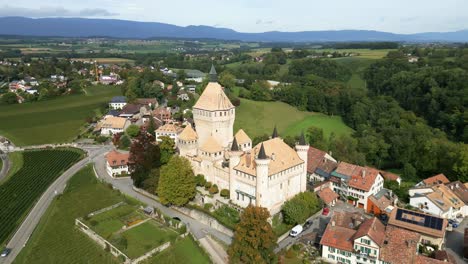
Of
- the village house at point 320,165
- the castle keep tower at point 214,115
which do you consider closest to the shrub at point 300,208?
the village house at point 320,165

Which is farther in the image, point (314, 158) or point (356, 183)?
point (314, 158)

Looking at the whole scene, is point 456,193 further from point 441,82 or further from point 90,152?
point 90,152

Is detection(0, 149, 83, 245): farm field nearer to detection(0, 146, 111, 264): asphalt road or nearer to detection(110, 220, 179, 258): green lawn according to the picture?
detection(0, 146, 111, 264): asphalt road

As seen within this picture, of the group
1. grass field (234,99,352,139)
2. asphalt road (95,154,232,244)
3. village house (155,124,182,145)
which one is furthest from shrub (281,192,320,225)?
village house (155,124,182,145)

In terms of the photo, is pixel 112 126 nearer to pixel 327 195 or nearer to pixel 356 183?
pixel 327 195

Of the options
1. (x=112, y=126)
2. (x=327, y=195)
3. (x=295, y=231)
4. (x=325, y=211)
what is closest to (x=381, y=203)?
(x=327, y=195)

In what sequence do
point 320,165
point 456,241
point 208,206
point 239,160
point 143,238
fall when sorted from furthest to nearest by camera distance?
point 320,165
point 208,206
point 239,160
point 143,238
point 456,241

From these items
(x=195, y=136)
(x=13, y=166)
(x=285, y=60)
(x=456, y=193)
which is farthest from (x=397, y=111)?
(x=285, y=60)
